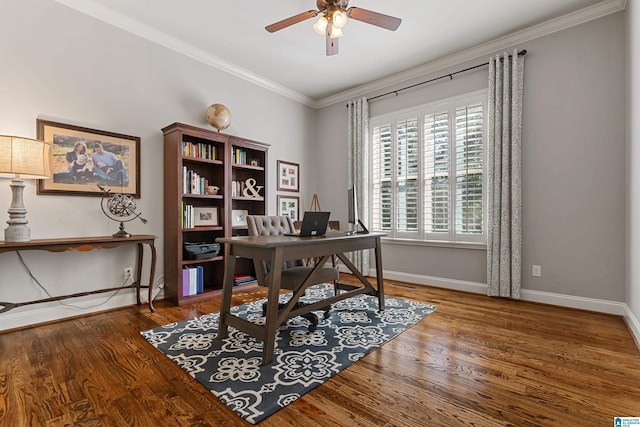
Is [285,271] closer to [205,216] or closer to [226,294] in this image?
[226,294]

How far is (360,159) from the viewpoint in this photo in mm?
4648

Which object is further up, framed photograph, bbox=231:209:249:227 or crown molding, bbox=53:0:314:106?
crown molding, bbox=53:0:314:106

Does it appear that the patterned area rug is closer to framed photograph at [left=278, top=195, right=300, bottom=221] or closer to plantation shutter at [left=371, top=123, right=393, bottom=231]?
plantation shutter at [left=371, top=123, right=393, bottom=231]

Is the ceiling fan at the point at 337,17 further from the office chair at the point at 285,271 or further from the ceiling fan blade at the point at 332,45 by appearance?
the office chair at the point at 285,271

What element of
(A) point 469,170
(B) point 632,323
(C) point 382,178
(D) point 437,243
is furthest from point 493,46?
(B) point 632,323

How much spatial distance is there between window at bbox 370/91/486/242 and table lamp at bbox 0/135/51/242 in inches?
147

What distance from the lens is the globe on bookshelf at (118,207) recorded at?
295 cm

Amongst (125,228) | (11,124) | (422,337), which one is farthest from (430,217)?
(11,124)

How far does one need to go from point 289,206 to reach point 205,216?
61.5 inches

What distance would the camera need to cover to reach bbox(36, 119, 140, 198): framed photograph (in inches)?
106

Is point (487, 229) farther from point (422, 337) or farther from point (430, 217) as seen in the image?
point (422, 337)

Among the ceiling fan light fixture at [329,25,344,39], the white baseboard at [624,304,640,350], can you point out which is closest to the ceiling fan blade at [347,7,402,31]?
the ceiling fan light fixture at [329,25,344,39]

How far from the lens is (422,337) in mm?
2314

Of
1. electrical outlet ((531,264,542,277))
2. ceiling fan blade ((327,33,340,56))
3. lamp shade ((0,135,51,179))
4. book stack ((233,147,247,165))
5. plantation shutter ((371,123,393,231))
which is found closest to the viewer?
lamp shade ((0,135,51,179))
